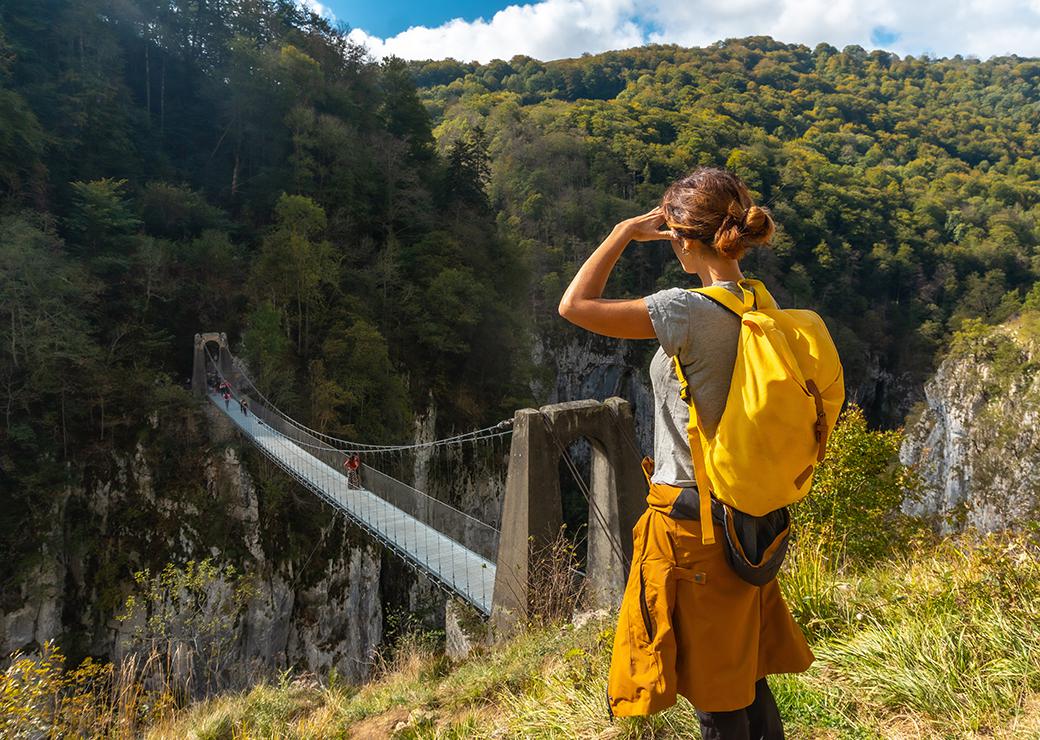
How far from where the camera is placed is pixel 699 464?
2.86 feet

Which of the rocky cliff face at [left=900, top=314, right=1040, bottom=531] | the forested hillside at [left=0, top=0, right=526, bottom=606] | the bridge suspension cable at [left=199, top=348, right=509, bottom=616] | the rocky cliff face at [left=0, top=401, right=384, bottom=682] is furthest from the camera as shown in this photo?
the rocky cliff face at [left=900, top=314, right=1040, bottom=531]

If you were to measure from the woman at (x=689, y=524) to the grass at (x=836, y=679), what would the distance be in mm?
604

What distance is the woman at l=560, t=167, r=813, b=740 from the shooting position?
858 millimetres

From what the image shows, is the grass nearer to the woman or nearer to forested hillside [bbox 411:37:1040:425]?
the woman

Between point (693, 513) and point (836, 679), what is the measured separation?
992mm

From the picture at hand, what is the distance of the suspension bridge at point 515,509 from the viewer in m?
3.81

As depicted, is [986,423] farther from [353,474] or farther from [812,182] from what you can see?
[353,474]

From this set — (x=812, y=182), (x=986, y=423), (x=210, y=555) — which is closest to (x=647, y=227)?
(x=210, y=555)

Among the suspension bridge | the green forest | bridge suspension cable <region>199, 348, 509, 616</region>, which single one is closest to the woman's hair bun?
the suspension bridge

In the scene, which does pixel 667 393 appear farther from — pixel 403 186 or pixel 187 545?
pixel 403 186

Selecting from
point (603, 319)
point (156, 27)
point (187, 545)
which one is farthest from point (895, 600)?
point (156, 27)

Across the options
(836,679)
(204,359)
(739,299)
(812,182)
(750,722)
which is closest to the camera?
(739,299)

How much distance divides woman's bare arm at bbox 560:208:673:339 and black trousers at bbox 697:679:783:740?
62 centimetres

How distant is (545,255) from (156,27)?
1475 centimetres
